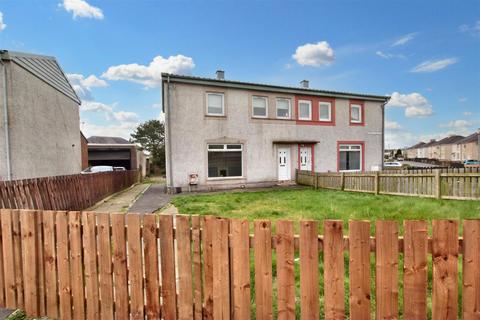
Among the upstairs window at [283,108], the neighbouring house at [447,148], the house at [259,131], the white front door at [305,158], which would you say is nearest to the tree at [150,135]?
the house at [259,131]

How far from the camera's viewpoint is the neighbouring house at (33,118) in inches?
349

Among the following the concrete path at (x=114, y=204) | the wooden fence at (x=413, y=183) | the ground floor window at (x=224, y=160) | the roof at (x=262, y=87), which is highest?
the roof at (x=262, y=87)

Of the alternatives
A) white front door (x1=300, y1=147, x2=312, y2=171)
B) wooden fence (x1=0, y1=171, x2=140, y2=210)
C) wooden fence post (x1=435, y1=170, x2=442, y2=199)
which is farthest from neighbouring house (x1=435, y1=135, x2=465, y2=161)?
→ wooden fence (x1=0, y1=171, x2=140, y2=210)

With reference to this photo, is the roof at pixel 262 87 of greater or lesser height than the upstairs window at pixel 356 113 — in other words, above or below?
above

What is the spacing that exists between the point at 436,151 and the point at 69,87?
303 feet

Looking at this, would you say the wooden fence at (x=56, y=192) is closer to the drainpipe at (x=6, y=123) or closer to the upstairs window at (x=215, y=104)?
the drainpipe at (x=6, y=123)

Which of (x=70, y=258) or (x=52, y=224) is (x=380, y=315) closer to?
(x=70, y=258)

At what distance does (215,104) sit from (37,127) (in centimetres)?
838

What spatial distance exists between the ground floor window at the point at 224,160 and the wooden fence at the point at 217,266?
37.4 ft

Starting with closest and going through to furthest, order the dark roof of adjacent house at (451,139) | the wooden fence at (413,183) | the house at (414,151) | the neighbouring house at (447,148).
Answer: the wooden fence at (413,183) < the neighbouring house at (447,148) < the dark roof of adjacent house at (451,139) < the house at (414,151)

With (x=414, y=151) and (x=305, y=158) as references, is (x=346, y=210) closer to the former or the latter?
(x=305, y=158)

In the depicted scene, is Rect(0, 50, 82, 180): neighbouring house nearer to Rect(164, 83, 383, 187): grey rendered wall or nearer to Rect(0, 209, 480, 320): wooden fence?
Rect(164, 83, 383, 187): grey rendered wall

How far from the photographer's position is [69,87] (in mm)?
16703

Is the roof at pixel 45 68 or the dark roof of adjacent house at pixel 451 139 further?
the dark roof of adjacent house at pixel 451 139
